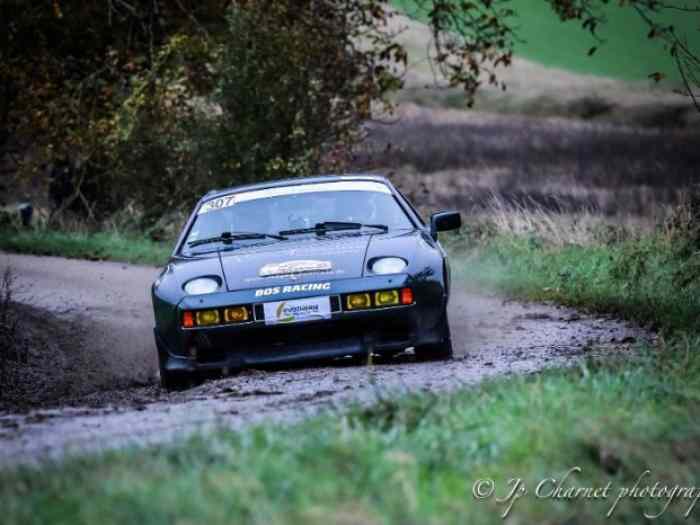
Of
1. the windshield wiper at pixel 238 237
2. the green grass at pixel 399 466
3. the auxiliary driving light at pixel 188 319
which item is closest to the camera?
the green grass at pixel 399 466

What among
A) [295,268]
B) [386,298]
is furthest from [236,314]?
[386,298]

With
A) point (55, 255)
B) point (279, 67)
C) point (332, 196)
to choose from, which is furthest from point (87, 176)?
point (332, 196)

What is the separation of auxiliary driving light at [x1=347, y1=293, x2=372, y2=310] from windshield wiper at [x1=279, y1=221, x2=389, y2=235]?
1.26m

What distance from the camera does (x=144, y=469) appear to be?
186 inches

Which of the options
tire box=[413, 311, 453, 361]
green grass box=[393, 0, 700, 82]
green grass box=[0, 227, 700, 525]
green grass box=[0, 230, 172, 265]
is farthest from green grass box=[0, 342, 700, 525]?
green grass box=[393, 0, 700, 82]

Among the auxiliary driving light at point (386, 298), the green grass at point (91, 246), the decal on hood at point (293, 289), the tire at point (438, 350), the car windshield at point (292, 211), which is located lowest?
the green grass at point (91, 246)

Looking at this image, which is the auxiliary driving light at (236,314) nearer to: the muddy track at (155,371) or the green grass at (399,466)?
the muddy track at (155,371)

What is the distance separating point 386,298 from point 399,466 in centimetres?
384

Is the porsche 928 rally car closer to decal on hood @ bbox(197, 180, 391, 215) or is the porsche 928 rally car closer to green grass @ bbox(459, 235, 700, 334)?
decal on hood @ bbox(197, 180, 391, 215)

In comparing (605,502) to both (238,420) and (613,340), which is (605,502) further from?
(613,340)

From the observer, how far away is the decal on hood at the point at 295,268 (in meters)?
8.56

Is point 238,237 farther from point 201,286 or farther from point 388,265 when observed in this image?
point 388,265

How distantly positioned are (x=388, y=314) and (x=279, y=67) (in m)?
11.4

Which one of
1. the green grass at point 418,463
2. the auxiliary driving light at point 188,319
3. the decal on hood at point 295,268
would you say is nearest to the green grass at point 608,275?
the decal on hood at point 295,268
